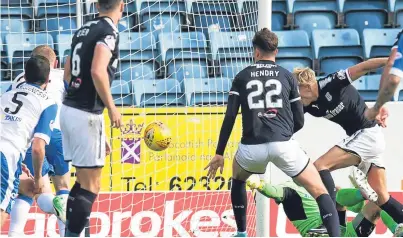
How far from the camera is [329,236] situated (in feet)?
28.0

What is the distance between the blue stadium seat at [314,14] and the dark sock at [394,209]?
4.50 m

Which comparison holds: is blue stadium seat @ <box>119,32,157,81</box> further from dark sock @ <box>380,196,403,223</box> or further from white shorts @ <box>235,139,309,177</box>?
white shorts @ <box>235,139,309,177</box>

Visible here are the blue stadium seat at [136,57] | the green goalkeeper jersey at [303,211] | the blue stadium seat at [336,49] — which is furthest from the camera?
the blue stadium seat at [336,49]

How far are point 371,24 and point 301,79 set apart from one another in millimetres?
4624

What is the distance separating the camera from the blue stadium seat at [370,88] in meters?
12.6

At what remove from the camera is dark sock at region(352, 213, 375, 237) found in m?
9.69

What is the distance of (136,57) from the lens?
12211 millimetres

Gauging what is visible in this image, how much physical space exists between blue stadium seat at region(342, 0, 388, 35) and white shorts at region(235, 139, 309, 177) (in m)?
5.65

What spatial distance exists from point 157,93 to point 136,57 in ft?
2.47

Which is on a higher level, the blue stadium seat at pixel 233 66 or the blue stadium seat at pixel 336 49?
the blue stadium seat at pixel 336 49

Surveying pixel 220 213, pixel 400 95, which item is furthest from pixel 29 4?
pixel 400 95

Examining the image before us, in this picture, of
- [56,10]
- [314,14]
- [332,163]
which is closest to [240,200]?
[332,163]

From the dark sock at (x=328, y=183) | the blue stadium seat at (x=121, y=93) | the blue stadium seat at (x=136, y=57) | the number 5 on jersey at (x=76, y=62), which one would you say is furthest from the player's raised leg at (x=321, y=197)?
the blue stadium seat at (x=136, y=57)

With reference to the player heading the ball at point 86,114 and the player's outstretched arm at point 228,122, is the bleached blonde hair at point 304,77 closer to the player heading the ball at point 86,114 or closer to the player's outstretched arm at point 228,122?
the player's outstretched arm at point 228,122
